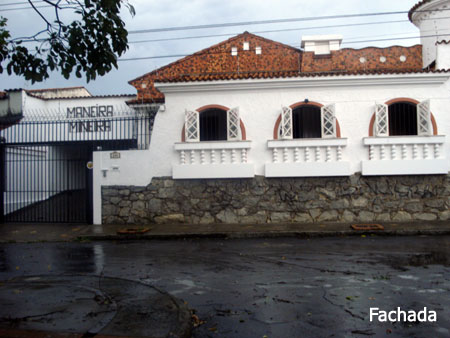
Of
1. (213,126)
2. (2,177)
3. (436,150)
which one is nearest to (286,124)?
(213,126)

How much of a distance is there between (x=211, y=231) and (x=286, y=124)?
364cm

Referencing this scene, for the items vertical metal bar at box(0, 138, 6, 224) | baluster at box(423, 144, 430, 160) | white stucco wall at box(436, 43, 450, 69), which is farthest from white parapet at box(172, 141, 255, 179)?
white stucco wall at box(436, 43, 450, 69)

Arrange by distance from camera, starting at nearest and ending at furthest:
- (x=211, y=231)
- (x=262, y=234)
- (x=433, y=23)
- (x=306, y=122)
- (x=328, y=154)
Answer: (x=262, y=234) → (x=211, y=231) → (x=328, y=154) → (x=306, y=122) → (x=433, y=23)

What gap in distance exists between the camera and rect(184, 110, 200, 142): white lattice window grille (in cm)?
1173

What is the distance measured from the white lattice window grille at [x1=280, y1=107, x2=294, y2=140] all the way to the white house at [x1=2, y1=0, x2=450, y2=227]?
0.09 ft

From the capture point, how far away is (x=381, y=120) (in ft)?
37.6

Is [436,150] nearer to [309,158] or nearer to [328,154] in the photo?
[328,154]

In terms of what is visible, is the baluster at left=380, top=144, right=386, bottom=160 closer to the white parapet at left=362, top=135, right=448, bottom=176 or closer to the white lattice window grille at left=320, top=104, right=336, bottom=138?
the white parapet at left=362, top=135, right=448, bottom=176

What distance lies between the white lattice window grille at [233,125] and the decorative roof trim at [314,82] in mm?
705

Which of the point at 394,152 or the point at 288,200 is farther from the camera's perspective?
the point at 288,200

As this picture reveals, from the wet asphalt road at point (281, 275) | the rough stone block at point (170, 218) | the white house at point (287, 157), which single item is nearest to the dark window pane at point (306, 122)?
the white house at point (287, 157)

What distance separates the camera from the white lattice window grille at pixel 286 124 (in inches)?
455

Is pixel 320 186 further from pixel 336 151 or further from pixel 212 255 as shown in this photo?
pixel 212 255

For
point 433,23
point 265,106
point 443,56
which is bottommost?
point 265,106
